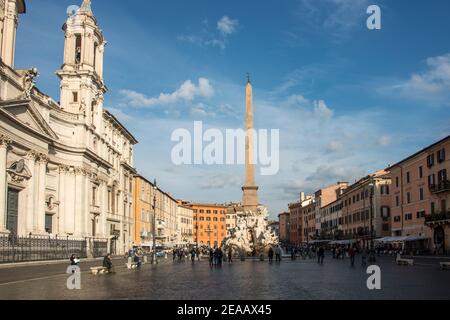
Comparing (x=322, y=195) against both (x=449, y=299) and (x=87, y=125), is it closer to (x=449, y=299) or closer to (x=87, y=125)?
(x=87, y=125)

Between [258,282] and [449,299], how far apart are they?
24.4 feet

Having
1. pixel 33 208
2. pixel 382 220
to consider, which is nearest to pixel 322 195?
pixel 382 220

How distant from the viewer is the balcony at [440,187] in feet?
150

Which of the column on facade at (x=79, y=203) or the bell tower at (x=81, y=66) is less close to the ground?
the bell tower at (x=81, y=66)

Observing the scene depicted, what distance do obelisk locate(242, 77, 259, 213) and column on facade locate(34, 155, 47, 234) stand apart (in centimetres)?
1665

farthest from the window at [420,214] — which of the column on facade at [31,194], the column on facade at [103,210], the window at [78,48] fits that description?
the window at [78,48]

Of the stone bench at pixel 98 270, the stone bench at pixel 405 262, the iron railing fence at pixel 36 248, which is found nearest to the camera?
the stone bench at pixel 98 270

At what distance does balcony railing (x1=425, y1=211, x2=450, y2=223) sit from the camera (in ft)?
151

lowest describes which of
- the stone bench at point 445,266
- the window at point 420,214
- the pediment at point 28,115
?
the stone bench at point 445,266

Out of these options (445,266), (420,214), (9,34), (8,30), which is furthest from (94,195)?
(445,266)

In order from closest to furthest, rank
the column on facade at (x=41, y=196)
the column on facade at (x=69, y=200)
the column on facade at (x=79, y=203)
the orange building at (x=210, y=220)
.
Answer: the column on facade at (x=41, y=196), the column on facade at (x=69, y=200), the column on facade at (x=79, y=203), the orange building at (x=210, y=220)

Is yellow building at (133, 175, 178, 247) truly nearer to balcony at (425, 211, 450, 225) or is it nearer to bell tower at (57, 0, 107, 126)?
bell tower at (57, 0, 107, 126)

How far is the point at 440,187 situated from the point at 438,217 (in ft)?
8.81

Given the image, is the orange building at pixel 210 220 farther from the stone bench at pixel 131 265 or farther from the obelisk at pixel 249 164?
the stone bench at pixel 131 265
